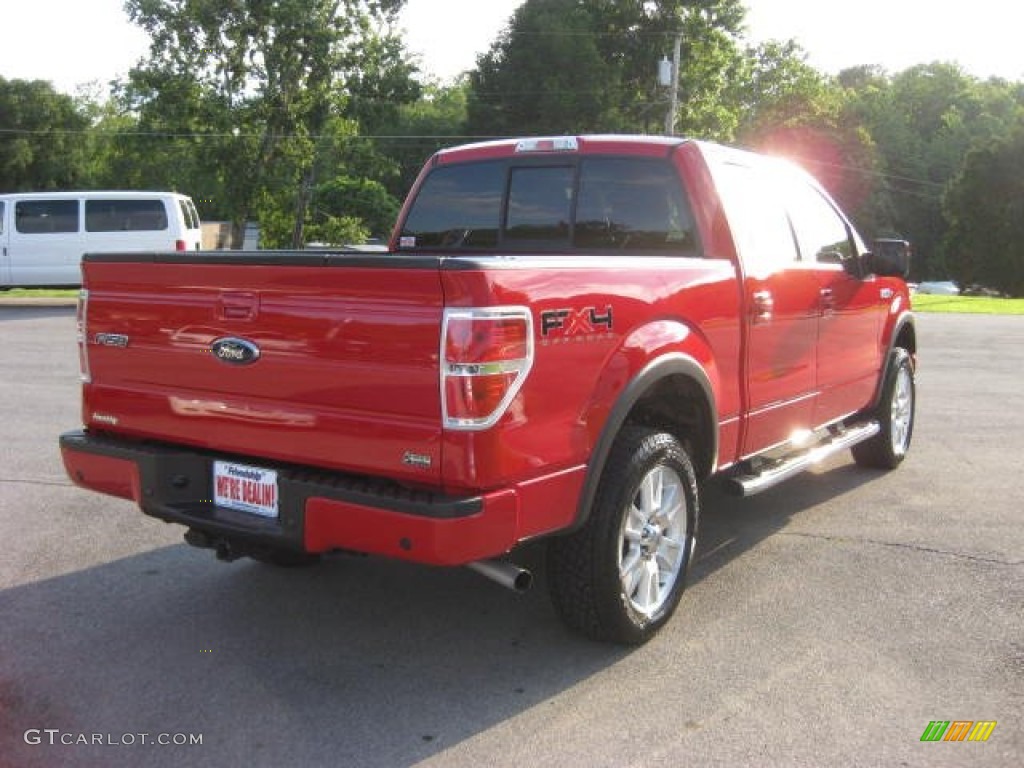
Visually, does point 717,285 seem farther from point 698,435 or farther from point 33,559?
point 33,559

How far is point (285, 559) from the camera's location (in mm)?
4672

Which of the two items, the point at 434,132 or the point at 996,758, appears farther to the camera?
the point at 434,132

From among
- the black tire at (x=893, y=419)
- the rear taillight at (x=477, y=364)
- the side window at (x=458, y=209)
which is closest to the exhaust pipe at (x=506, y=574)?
the rear taillight at (x=477, y=364)

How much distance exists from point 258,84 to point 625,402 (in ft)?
94.9

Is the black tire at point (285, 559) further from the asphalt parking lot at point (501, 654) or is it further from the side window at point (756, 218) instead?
the side window at point (756, 218)

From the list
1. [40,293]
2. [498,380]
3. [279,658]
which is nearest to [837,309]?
[498,380]

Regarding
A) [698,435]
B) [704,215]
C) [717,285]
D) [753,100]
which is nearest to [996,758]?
[698,435]

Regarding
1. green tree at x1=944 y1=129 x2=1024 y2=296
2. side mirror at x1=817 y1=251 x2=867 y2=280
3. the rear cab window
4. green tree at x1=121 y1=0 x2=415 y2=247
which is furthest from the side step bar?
green tree at x1=944 y1=129 x2=1024 y2=296

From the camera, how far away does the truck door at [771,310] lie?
4.72m

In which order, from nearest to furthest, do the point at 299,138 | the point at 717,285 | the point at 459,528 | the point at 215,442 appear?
the point at 459,528 → the point at 215,442 → the point at 717,285 → the point at 299,138

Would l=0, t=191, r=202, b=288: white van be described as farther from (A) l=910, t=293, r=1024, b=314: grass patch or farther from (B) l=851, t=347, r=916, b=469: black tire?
(B) l=851, t=347, r=916, b=469: black tire

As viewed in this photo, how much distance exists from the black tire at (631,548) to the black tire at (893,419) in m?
3.02

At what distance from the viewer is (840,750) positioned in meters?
3.13

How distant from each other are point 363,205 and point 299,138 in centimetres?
712
